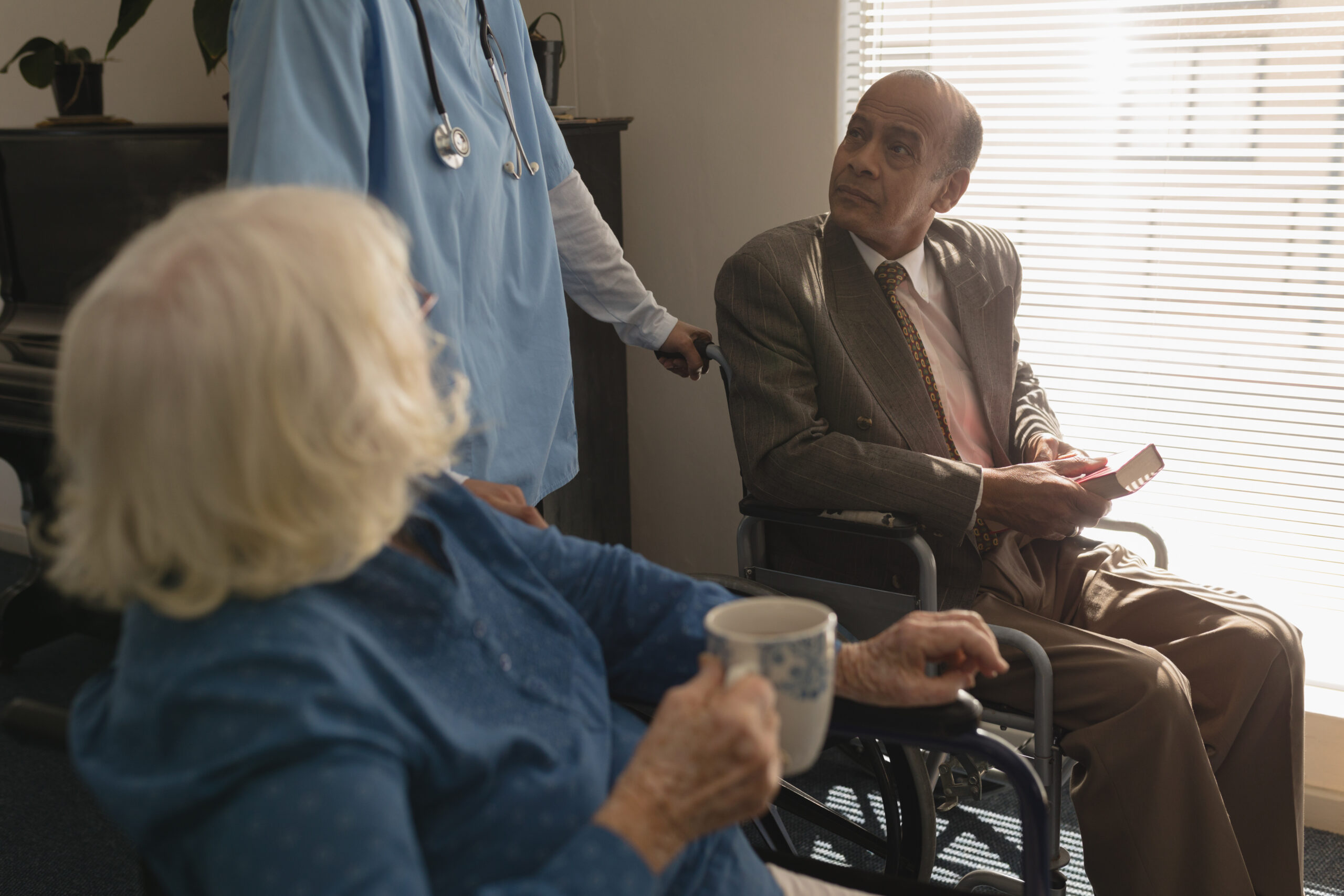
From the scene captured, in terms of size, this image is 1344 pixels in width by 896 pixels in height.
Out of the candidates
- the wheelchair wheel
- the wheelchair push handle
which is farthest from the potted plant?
the wheelchair wheel

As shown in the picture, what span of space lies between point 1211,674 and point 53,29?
3.54 meters

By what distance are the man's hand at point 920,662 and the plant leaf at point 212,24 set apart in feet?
6.58

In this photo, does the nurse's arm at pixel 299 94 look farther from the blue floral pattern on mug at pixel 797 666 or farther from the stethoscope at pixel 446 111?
the blue floral pattern on mug at pixel 797 666

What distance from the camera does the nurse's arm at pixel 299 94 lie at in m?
1.13

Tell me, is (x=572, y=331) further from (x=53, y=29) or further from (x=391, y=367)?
(x=53, y=29)

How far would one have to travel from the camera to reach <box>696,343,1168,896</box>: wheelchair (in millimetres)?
1478

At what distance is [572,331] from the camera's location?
2404mm

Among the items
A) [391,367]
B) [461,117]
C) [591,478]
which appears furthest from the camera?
[591,478]

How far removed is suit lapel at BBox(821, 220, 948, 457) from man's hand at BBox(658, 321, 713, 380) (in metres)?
0.26

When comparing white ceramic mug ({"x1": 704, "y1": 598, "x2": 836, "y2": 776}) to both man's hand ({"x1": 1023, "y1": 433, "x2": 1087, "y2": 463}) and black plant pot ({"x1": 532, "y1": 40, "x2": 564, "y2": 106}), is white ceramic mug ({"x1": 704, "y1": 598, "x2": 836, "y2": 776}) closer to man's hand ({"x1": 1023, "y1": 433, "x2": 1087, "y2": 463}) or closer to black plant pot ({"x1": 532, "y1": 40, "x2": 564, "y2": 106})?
man's hand ({"x1": 1023, "y1": 433, "x2": 1087, "y2": 463})

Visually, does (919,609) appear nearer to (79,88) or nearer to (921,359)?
(921,359)

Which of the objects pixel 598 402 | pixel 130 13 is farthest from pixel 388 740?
pixel 130 13

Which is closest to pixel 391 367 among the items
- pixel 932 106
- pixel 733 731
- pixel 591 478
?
pixel 733 731

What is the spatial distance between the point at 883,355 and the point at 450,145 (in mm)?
861
